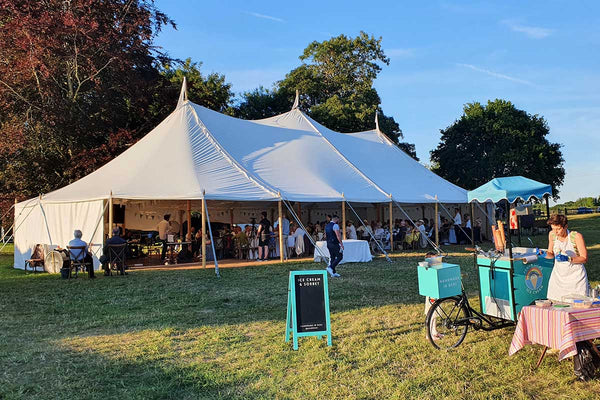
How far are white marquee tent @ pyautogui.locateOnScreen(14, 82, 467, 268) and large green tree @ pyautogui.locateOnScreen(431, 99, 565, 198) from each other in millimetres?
14303

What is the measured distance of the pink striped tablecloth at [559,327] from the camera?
356 centimetres

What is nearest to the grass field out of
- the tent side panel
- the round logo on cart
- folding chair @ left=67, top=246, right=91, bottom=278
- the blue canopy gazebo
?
the round logo on cart

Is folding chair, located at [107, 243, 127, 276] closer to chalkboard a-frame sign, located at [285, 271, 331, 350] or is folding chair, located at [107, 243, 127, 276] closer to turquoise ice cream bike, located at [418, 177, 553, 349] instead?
chalkboard a-frame sign, located at [285, 271, 331, 350]

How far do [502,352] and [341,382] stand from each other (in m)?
1.72

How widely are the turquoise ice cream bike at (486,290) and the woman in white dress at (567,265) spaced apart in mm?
257

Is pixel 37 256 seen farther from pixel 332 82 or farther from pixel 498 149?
pixel 498 149

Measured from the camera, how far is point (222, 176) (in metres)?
12.5

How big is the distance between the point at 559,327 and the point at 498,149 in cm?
2881

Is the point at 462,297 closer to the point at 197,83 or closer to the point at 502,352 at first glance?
the point at 502,352

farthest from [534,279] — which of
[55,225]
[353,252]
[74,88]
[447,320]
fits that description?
[74,88]

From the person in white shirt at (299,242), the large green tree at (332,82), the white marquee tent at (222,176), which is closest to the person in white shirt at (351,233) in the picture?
the white marquee tent at (222,176)

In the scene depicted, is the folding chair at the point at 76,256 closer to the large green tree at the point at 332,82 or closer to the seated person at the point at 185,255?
the seated person at the point at 185,255

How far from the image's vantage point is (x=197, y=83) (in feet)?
84.5

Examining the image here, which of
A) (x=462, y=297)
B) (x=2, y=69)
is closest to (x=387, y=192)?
(x=462, y=297)
